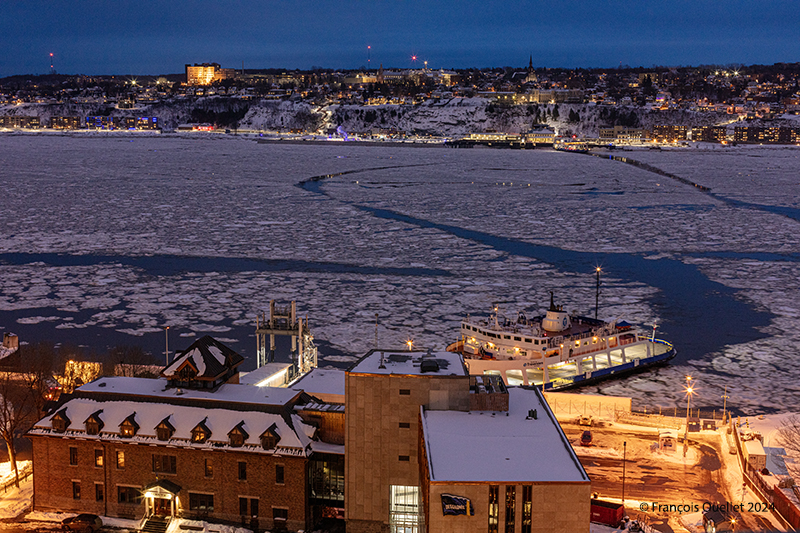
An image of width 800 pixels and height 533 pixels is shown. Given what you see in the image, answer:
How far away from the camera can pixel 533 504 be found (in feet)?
45.2

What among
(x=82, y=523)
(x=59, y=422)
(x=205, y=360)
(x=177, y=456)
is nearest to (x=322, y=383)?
(x=205, y=360)

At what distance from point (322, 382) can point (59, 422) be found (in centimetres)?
703

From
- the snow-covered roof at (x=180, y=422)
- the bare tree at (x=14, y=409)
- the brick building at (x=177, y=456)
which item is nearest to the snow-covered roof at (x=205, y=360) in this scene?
the brick building at (x=177, y=456)

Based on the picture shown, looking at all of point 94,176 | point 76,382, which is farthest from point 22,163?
→ point 76,382

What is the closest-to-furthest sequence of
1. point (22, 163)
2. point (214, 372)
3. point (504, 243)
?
point (214, 372) → point (504, 243) → point (22, 163)

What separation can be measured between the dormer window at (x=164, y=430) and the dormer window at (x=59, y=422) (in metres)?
2.30

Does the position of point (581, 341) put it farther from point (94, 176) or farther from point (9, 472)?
point (94, 176)

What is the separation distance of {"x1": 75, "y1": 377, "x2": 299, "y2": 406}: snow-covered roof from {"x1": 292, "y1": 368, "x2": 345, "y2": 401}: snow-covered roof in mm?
2205

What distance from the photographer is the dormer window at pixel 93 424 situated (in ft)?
59.7

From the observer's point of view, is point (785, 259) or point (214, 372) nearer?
point (214, 372)

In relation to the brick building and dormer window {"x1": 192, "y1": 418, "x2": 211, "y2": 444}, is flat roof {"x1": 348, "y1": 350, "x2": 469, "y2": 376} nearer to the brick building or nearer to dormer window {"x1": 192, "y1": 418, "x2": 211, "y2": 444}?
the brick building

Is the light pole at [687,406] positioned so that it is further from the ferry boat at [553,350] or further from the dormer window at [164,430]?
the dormer window at [164,430]

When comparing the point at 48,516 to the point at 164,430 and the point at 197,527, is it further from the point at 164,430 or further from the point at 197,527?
the point at 197,527

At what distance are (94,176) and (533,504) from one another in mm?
88394
